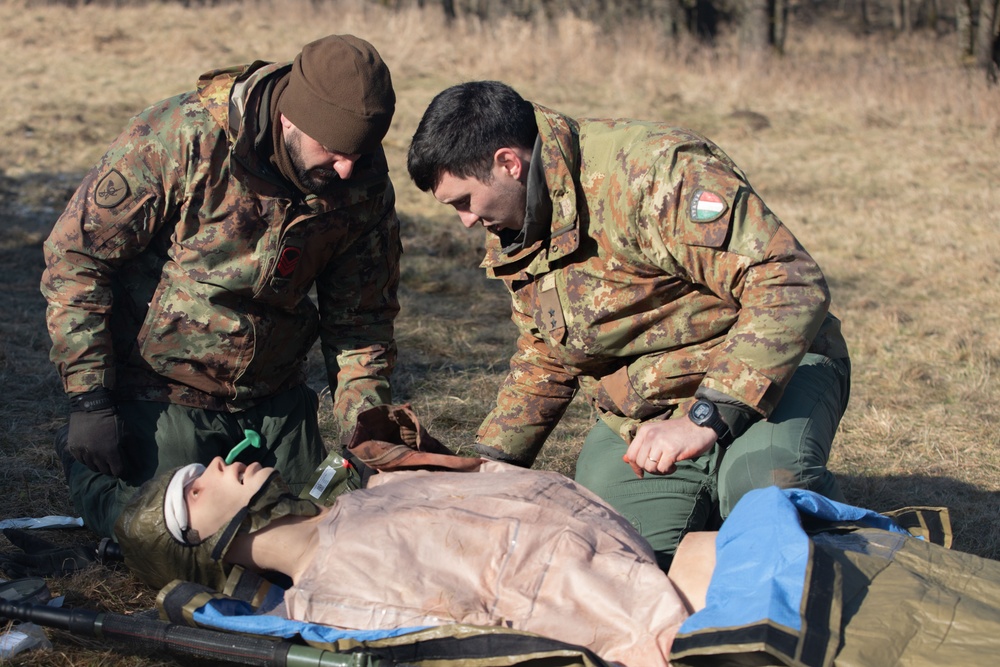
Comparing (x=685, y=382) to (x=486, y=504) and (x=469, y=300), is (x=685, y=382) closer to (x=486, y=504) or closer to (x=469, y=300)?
(x=486, y=504)

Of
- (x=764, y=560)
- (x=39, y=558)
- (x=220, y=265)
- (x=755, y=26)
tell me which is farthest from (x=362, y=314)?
(x=755, y=26)

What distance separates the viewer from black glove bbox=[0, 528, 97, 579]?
3371 millimetres

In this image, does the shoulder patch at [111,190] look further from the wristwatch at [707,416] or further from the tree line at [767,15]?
the tree line at [767,15]

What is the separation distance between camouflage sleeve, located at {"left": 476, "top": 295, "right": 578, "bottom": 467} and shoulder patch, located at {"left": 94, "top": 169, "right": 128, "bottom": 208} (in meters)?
1.48

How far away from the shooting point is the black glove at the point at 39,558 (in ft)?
11.1

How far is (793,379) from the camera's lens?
11.5 feet

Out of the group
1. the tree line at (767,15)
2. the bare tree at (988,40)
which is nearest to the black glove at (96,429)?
the tree line at (767,15)

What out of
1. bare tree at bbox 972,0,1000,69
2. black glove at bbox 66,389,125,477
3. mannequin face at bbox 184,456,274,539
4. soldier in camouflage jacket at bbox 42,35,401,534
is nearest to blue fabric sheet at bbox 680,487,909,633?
mannequin face at bbox 184,456,274,539

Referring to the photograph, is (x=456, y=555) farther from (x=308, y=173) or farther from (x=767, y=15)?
(x=767, y=15)

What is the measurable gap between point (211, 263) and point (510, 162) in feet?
4.02

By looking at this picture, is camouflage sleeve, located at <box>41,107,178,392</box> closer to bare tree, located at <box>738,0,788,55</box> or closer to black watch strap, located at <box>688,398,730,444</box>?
black watch strap, located at <box>688,398,730,444</box>

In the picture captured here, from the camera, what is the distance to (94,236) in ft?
11.4

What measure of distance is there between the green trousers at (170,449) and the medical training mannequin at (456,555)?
66 centimetres

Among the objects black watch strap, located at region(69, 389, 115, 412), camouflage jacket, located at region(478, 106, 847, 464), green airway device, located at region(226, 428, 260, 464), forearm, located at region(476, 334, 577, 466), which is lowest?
green airway device, located at region(226, 428, 260, 464)
